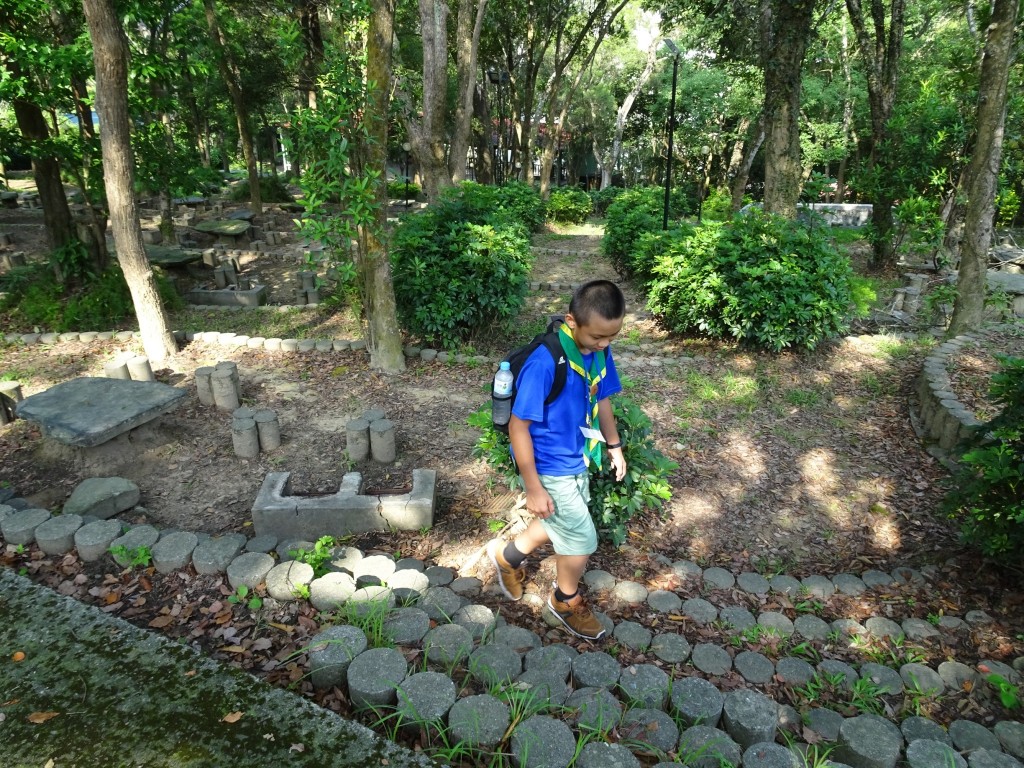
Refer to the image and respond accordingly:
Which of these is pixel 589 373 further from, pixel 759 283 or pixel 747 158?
pixel 747 158

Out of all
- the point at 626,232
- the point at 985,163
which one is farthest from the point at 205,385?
the point at 985,163

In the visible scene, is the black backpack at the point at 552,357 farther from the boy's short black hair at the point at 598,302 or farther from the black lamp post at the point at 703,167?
the black lamp post at the point at 703,167

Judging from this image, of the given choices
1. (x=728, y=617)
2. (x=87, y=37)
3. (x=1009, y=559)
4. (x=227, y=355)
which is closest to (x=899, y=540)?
(x=1009, y=559)

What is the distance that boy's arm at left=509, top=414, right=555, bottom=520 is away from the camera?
235cm

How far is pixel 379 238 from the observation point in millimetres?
5516

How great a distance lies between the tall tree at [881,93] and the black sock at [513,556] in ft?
31.8

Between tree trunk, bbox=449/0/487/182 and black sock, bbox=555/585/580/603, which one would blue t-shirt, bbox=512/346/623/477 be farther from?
tree trunk, bbox=449/0/487/182

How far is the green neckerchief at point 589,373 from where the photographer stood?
2.40 meters

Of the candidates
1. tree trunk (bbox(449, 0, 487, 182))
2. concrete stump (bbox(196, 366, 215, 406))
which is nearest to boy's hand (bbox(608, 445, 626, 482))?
concrete stump (bbox(196, 366, 215, 406))

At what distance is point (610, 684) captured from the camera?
2396 mm

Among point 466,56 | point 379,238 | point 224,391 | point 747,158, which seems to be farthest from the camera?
point 747,158

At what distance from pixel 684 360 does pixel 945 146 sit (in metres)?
7.03

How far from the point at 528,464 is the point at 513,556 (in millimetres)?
759

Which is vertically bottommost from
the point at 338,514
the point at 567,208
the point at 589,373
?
the point at 338,514
